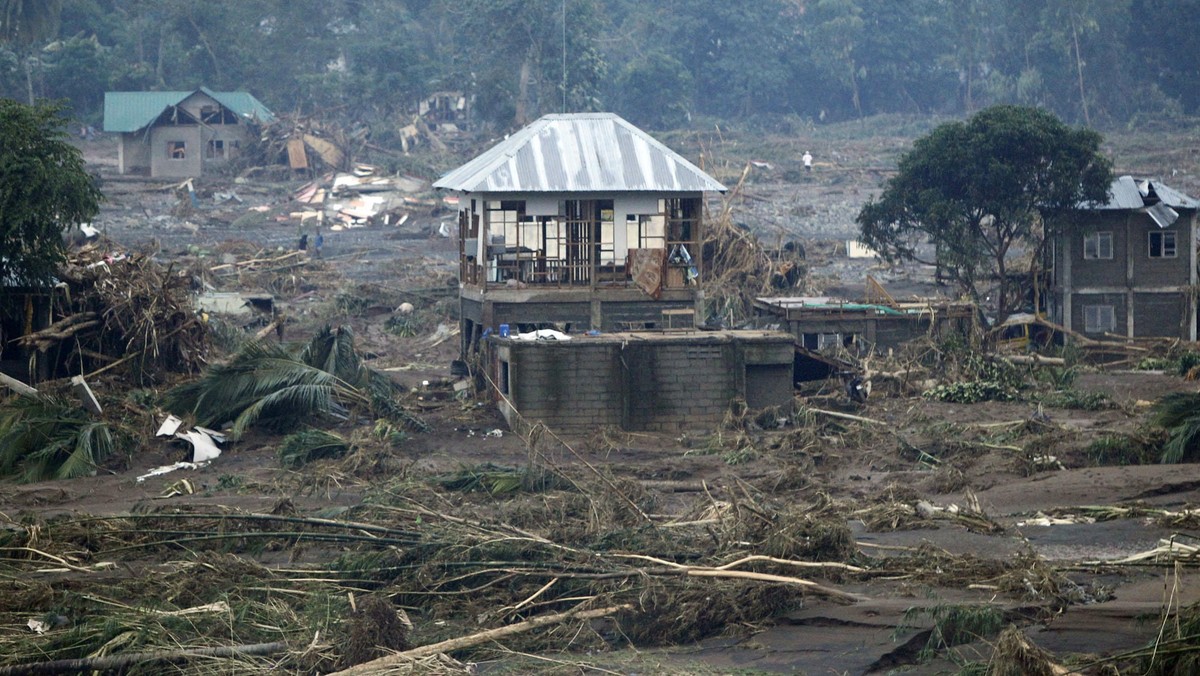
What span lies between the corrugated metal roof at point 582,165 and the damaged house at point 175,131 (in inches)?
1243

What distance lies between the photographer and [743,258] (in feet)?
130

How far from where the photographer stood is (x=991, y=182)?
3475cm

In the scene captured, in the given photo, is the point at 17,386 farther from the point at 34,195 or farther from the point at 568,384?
the point at 568,384

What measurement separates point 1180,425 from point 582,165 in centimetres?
1395

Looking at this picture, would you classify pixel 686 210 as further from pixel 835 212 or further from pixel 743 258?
pixel 835 212

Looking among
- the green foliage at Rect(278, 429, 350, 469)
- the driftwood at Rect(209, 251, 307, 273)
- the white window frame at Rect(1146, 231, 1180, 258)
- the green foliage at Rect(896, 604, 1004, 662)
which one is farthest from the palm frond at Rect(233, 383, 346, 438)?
the white window frame at Rect(1146, 231, 1180, 258)

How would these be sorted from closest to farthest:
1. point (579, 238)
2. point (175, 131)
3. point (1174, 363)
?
1. point (579, 238)
2. point (1174, 363)
3. point (175, 131)

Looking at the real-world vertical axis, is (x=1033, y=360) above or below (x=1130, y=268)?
below

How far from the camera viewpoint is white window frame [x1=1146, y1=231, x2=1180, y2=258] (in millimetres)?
34625

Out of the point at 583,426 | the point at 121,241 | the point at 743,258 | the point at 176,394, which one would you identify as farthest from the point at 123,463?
the point at 121,241

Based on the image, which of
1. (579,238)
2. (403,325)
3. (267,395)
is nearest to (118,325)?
(267,395)

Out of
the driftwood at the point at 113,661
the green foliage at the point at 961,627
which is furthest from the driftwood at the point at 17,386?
the green foliage at the point at 961,627

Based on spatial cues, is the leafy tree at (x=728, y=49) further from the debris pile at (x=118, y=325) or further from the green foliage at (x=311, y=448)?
the green foliage at (x=311, y=448)

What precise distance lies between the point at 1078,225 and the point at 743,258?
8.89m
